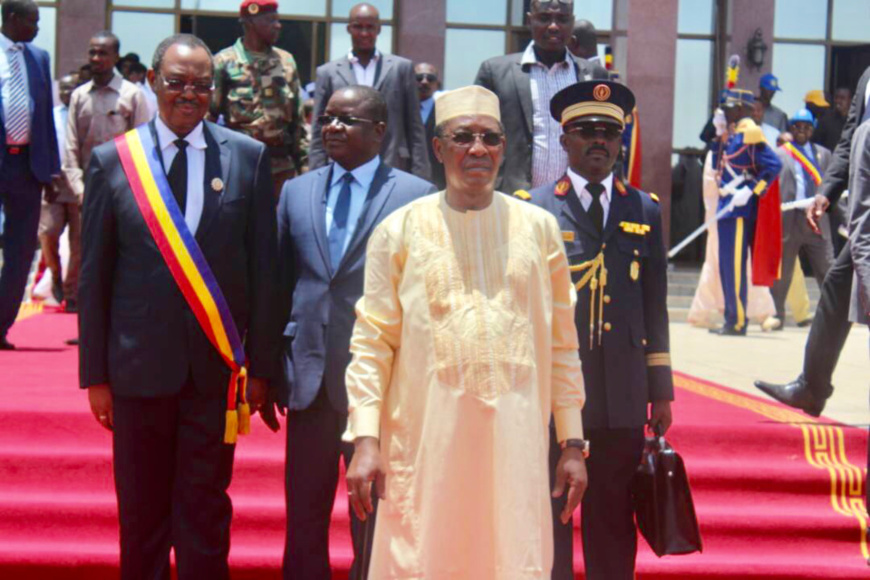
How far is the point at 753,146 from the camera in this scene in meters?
10.9

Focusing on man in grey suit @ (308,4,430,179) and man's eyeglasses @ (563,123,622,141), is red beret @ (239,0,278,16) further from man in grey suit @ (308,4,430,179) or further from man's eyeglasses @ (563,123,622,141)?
man's eyeglasses @ (563,123,622,141)

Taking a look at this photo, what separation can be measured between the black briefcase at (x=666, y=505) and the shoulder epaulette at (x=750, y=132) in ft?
23.1

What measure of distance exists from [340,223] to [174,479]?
93cm

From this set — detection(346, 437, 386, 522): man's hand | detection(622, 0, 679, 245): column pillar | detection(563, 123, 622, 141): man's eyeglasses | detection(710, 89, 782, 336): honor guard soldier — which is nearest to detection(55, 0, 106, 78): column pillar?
detection(622, 0, 679, 245): column pillar

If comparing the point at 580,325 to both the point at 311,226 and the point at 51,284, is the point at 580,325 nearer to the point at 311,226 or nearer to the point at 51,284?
the point at 311,226

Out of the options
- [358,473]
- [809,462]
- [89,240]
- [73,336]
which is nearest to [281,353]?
[89,240]

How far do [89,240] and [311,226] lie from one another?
2.23 ft

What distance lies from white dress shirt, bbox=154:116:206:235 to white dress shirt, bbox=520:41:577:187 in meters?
2.42

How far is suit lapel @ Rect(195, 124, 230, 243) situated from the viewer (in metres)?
4.07

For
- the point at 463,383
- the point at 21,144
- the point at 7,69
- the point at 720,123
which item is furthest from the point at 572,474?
the point at 720,123

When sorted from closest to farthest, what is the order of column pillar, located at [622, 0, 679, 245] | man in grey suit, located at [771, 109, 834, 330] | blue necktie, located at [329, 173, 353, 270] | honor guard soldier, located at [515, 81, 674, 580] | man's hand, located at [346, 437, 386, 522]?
man's hand, located at [346, 437, 386, 522]
honor guard soldier, located at [515, 81, 674, 580]
blue necktie, located at [329, 173, 353, 270]
man in grey suit, located at [771, 109, 834, 330]
column pillar, located at [622, 0, 679, 245]

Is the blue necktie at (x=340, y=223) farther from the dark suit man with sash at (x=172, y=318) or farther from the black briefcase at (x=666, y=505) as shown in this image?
the black briefcase at (x=666, y=505)

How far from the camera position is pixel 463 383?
3227 millimetres

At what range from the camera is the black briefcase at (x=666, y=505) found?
4.04 meters
